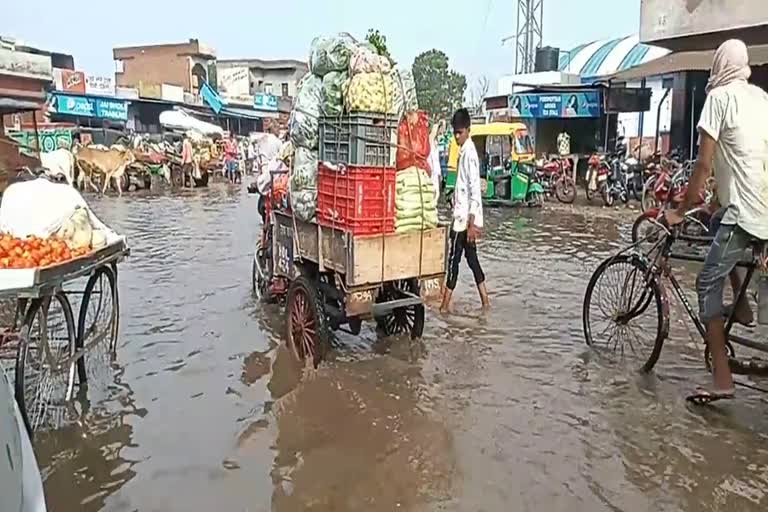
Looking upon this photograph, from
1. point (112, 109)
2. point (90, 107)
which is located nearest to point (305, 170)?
point (90, 107)

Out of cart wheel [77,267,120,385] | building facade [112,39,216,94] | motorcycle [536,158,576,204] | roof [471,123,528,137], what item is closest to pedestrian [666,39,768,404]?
cart wheel [77,267,120,385]

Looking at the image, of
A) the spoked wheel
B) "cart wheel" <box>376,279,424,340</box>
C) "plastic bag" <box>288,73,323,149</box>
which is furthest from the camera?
the spoked wheel

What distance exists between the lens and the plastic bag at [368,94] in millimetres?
5488

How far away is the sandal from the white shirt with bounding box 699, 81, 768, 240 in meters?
1.03

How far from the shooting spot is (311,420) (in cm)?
495

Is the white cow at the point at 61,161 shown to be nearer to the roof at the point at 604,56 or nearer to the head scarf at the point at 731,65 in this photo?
the head scarf at the point at 731,65

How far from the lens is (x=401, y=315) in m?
6.79

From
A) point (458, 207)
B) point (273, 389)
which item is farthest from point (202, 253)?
point (273, 389)

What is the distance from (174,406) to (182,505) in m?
1.49

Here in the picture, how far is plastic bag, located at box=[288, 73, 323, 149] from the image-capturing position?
5969 millimetres

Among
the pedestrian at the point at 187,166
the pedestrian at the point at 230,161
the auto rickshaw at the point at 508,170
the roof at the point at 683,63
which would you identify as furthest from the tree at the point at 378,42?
the pedestrian at the point at 230,161

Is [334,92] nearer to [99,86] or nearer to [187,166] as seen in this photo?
[187,166]

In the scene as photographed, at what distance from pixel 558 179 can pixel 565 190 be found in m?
0.46

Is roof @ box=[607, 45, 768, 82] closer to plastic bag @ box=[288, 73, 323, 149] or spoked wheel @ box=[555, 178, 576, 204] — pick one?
spoked wheel @ box=[555, 178, 576, 204]
